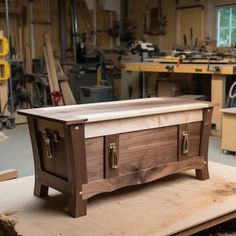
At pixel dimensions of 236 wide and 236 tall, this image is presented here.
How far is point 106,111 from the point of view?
178 cm

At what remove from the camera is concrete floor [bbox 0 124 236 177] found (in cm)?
382

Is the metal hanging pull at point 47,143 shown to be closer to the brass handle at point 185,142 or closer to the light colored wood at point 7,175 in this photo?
the brass handle at point 185,142

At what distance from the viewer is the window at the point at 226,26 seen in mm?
6910

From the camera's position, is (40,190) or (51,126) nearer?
(51,126)

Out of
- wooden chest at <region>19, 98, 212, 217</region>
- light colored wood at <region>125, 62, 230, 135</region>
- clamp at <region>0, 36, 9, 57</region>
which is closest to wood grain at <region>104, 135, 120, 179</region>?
wooden chest at <region>19, 98, 212, 217</region>

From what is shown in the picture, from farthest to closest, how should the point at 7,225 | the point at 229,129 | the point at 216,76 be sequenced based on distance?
the point at 216,76 < the point at 229,129 < the point at 7,225

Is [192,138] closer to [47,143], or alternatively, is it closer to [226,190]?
[226,190]

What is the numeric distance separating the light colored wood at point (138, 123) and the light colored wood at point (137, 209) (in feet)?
1.07

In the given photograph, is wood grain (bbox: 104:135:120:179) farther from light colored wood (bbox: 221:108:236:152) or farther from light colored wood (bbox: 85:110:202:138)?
light colored wood (bbox: 221:108:236:152)

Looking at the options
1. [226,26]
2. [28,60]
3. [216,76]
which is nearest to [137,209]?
[216,76]

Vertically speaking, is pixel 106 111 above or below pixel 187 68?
below

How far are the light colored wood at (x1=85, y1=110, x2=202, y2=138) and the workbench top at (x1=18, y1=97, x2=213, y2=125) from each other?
0.10 ft

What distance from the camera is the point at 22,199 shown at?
184 centimetres

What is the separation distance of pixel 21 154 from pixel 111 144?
2.87 metres
